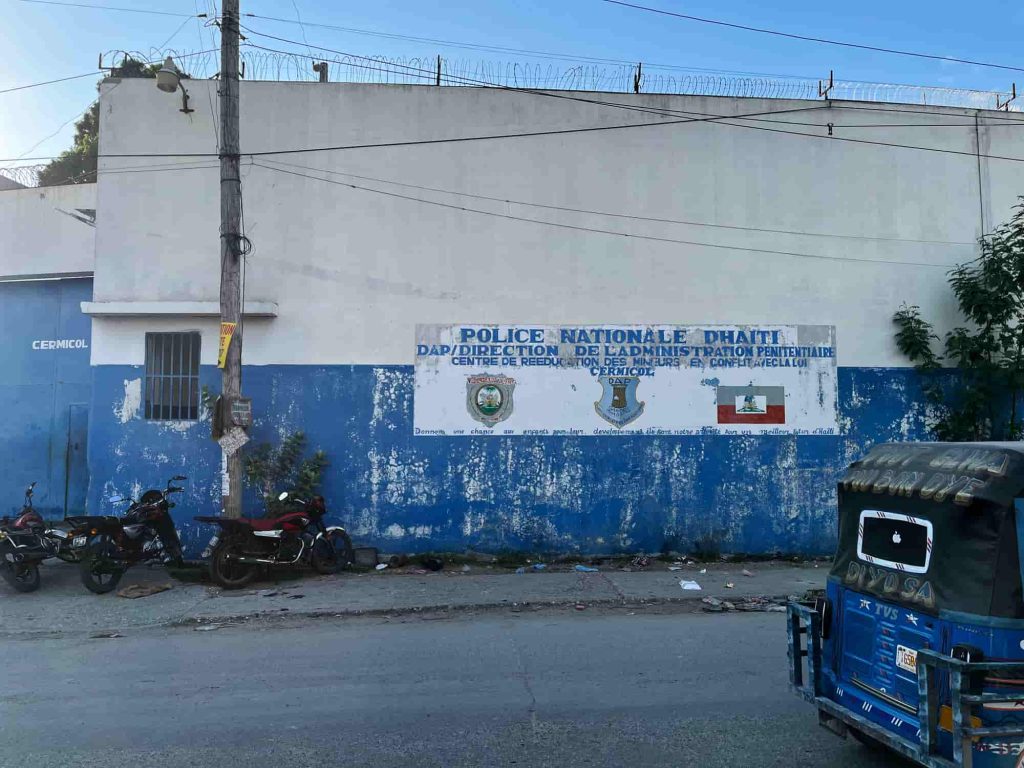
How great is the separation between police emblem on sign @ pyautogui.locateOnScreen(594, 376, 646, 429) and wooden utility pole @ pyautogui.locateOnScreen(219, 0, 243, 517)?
5.22 metres

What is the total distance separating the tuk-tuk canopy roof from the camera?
365 centimetres

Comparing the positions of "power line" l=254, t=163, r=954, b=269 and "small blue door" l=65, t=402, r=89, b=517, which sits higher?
"power line" l=254, t=163, r=954, b=269

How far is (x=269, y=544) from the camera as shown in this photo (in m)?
9.73

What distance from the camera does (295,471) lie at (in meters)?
11.1

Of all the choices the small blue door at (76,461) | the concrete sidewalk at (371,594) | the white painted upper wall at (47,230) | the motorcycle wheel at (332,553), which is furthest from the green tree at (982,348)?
the white painted upper wall at (47,230)

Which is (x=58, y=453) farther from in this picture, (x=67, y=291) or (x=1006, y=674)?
(x=1006, y=674)

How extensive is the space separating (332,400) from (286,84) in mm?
4896

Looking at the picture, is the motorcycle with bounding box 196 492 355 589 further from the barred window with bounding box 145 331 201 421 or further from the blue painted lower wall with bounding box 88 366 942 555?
the barred window with bounding box 145 331 201 421

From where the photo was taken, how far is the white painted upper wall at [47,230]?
14422mm

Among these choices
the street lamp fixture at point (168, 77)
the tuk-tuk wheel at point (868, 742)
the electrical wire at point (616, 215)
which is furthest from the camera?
the electrical wire at point (616, 215)

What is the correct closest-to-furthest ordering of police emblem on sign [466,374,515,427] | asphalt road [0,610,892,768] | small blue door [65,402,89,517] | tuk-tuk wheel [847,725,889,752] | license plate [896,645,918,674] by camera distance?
license plate [896,645,918,674] < tuk-tuk wheel [847,725,889,752] < asphalt road [0,610,892,768] < police emblem on sign [466,374,515,427] < small blue door [65,402,89,517]

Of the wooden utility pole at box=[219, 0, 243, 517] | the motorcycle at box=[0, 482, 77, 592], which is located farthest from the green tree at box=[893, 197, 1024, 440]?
the motorcycle at box=[0, 482, 77, 592]

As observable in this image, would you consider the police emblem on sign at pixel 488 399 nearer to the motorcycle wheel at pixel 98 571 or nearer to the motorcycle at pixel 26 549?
the motorcycle wheel at pixel 98 571

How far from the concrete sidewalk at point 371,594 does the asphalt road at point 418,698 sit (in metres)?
0.56
